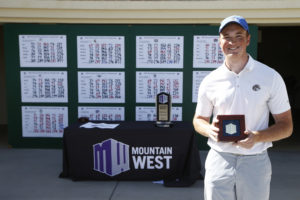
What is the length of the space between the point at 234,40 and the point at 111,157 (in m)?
2.62

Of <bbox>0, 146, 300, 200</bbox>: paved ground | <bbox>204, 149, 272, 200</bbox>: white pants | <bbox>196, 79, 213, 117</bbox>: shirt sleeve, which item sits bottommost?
<bbox>0, 146, 300, 200</bbox>: paved ground

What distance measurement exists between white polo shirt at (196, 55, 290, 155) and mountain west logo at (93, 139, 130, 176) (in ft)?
7.38

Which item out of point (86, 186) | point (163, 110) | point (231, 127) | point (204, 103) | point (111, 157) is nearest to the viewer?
point (231, 127)

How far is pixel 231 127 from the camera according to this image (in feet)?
5.53

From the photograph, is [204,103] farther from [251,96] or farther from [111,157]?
[111,157]

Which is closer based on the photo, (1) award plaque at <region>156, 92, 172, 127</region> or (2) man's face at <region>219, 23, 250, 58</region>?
(2) man's face at <region>219, 23, 250, 58</region>

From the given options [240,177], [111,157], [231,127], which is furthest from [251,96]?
[111,157]

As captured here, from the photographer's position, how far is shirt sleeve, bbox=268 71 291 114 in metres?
1.73

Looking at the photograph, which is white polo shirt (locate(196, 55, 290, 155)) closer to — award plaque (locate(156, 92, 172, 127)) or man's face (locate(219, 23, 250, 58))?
man's face (locate(219, 23, 250, 58))

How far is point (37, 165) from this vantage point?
15.1 ft

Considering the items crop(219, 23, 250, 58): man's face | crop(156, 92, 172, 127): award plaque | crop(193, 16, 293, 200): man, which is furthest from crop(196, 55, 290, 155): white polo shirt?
crop(156, 92, 172, 127): award plaque

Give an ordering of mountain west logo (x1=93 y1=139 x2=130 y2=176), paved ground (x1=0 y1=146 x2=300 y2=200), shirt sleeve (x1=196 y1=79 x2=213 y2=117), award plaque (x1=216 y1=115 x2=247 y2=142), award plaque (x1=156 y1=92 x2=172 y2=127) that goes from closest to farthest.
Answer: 1. award plaque (x1=216 y1=115 x2=247 y2=142)
2. shirt sleeve (x1=196 y1=79 x2=213 y2=117)
3. paved ground (x1=0 y1=146 x2=300 y2=200)
4. mountain west logo (x1=93 y1=139 x2=130 y2=176)
5. award plaque (x1=156 y1=92 x2=172 y2=127)

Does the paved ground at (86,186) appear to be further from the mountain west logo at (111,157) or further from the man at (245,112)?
the man at (245,112)

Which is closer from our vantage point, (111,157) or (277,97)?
(277,97)
